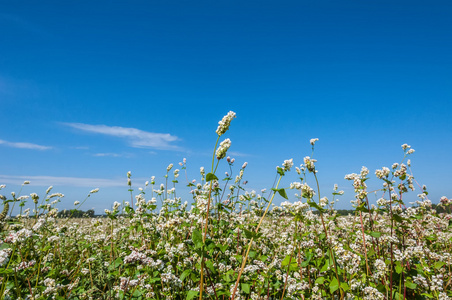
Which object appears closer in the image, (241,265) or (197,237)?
(197,237)

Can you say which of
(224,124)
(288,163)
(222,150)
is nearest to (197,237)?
(222,150)

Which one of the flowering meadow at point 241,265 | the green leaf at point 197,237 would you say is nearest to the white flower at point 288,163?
the flowering meadow at point 241,265

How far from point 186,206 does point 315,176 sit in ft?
11.5

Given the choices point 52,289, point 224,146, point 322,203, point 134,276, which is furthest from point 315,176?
point 52,289

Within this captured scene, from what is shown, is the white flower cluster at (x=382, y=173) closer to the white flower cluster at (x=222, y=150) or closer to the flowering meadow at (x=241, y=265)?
the flowering meadow at (x=241, y=265)

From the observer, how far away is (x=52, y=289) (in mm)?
3076

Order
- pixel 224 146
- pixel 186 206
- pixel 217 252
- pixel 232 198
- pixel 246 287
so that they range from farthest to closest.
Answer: pixel 232 198 → pixel 186 206 → pixel 217 252 → pixel 246 287 → pixel 224 146

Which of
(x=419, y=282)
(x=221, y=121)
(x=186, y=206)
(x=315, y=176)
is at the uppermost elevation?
(x=221, y=121)

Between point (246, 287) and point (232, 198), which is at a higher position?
point (232, 198)

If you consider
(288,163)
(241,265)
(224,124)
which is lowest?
(241,265)

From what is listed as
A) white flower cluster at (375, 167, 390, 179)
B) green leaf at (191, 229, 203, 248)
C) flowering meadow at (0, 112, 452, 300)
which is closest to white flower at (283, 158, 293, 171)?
flowering meadow at (0, 112, 452, 300)

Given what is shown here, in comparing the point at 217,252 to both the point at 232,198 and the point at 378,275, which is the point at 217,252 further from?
the point at 378,275

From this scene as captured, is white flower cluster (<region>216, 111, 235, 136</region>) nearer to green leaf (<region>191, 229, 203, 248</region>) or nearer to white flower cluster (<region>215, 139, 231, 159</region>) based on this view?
white flower cluster (<region>215, 139, 231, 159</region>)

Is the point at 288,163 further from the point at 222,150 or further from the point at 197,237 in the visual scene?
the point at 197,237
